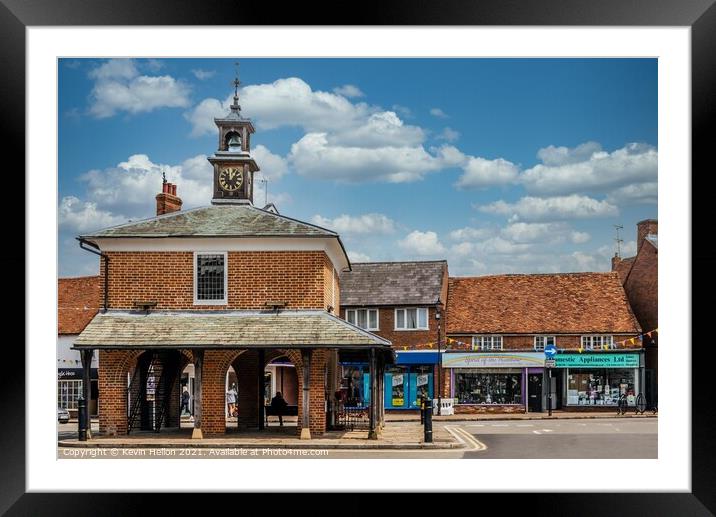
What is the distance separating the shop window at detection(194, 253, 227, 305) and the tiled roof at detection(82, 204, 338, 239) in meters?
0.57

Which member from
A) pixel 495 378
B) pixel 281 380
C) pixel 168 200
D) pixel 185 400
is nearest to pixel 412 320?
pixel 495 378

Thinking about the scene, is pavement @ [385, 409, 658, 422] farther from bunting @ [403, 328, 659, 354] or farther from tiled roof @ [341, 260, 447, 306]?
tiled roof @ [341, 260, 447, 306]

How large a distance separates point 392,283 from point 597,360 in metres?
7.96

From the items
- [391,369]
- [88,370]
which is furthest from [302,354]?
[391,369]

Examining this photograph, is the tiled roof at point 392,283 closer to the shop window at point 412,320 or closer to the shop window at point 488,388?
the shop window at point 412,320

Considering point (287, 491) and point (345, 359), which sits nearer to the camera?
point (287, 491)

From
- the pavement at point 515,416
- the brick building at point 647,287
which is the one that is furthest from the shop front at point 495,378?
the brick building at point 647,287

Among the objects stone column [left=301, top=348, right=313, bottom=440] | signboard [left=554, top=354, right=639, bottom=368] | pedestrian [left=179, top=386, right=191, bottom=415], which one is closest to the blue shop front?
signboard [left=554, top=354, right=639, bottom=368]

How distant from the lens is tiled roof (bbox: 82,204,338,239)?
2419 centimetres

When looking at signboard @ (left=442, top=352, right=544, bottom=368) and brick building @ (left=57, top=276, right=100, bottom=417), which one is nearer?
brick building @ (left=57, top=276, right=100, bottom=417)
